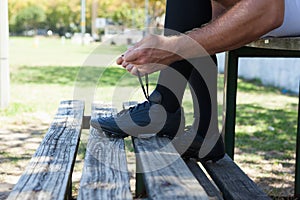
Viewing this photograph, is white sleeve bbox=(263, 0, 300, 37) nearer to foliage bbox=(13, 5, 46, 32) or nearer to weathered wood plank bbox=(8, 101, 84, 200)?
weathered wood plank bbox=(8, 101, 84, 200)

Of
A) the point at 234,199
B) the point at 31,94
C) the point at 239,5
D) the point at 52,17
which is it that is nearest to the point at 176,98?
the point at 234,199

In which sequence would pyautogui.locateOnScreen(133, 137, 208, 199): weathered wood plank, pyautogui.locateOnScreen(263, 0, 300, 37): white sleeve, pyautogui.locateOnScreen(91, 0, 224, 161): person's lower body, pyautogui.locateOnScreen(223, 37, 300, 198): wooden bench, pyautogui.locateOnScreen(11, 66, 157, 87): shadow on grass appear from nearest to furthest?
pyautogui.locateOnScreen(133, 137, 208, 199): weathered wood plank, pyautogui.locateOnScreen(263, 0, 300, 37): white sleeve, pyautogui.locateOnScreen(91, 0, 224, 161): person's lower body, pyautogui.locateOnScreen(223, 37, 300, 198): wooden bench, pyautogui.locateOnScreen(11, 66, 157, 87): shadow on grass

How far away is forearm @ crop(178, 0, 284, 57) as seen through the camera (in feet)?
4.41

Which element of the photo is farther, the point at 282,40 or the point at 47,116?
the point at 47,116

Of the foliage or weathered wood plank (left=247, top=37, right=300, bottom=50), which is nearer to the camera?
weathered wood plank (left=247, top=37, right=300, bottom=50)

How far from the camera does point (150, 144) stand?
177cm

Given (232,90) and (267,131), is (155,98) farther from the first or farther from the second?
(267,131)

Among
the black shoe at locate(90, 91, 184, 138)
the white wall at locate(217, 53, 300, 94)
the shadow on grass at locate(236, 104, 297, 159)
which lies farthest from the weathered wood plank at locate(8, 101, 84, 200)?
the white wall at locate(217, 53, 300, 94)

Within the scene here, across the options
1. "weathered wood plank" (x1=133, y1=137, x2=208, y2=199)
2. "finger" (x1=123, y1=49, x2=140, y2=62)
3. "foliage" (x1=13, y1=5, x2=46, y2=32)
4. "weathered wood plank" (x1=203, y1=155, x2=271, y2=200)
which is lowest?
"weathered wood plank" (x1=203, y1=155, x2=271, y2=200)

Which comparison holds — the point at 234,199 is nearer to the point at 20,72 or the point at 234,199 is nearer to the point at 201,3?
the point at 201,3

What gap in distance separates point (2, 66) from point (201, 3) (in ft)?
15.3

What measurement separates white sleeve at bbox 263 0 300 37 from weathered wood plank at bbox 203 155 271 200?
1.61 feet

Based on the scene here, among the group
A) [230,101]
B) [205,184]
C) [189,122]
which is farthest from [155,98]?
[189,122]

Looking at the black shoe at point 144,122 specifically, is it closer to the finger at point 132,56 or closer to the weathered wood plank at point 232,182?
the weathered wood plank at point 232,182
